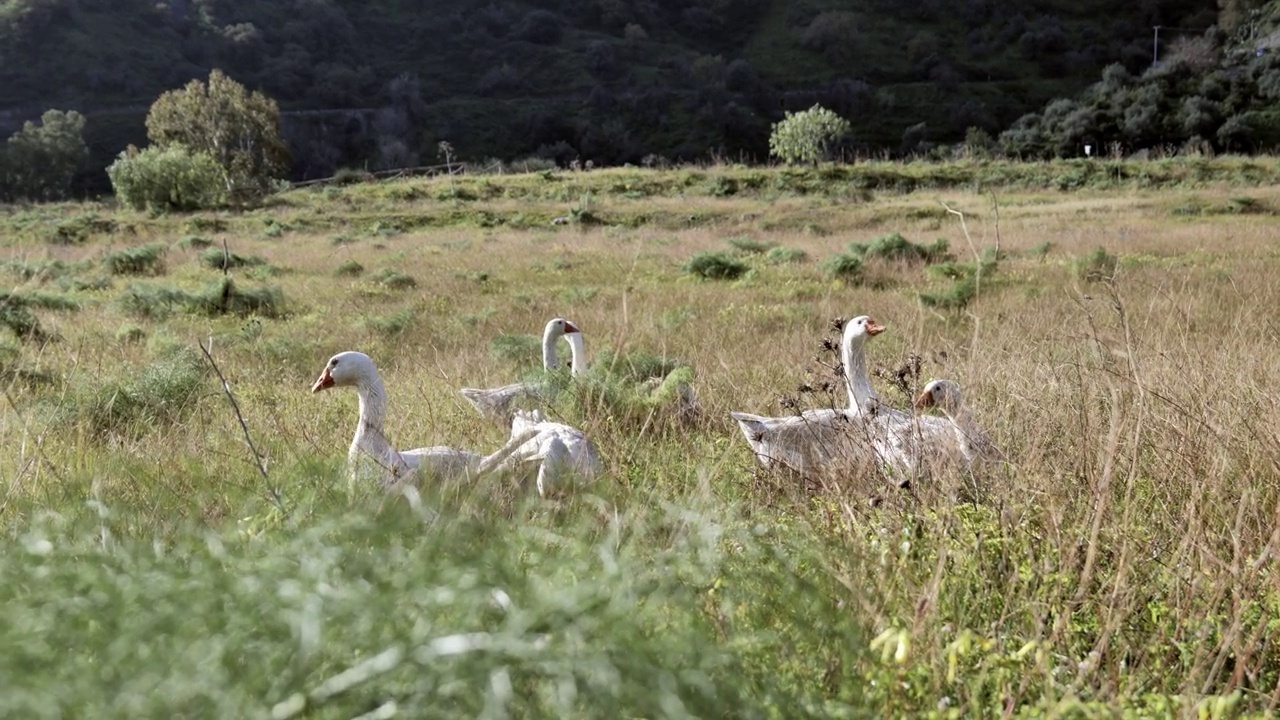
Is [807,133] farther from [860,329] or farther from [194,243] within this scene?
[860,329]

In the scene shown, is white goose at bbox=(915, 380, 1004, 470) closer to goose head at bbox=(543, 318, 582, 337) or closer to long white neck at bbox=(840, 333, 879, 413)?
long white neck at bbox=(840, 333, 879, 413)

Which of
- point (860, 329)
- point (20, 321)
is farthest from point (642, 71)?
point (860, 329)

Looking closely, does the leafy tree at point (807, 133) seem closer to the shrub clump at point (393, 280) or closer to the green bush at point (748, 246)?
the green bush at point (748, 246)

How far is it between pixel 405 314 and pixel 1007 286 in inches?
306

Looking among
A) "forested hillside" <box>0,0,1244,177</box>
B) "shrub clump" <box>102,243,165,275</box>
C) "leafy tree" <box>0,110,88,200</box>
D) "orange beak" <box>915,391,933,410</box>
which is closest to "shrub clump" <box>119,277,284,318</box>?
"shrub clump" <box>102,243,165,275</box>

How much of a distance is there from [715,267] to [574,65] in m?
74.1

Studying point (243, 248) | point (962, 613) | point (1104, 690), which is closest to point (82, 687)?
point (1104, 690)

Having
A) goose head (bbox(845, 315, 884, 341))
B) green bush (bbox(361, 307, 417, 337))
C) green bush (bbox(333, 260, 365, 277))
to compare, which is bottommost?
green bush (bbox(361, 307, 417, 337))

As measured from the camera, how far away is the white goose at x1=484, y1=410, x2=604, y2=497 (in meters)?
3.82

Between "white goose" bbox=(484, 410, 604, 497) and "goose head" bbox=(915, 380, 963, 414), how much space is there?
1749 mm

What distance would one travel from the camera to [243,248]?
71.2 ft

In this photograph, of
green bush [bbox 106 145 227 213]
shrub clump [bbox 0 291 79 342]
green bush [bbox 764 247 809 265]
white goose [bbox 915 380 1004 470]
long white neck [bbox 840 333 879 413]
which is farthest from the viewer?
green bush [bbox 106 145 227 213]

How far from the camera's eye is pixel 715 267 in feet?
52.1

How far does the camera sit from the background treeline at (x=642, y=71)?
6297 cm
